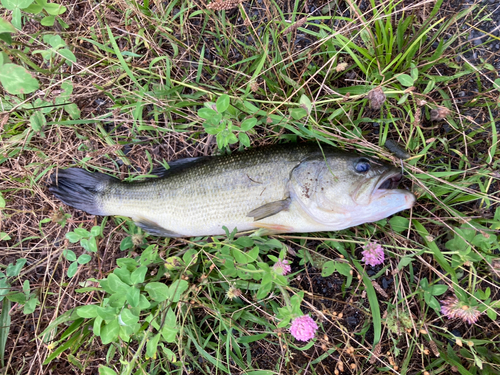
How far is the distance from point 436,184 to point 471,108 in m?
0.78

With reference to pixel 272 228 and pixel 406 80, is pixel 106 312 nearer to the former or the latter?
pixel 272 228

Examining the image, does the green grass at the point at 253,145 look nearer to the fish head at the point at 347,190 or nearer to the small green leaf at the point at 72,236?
the small green leaf at the point at 72,236

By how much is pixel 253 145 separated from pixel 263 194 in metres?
0.55

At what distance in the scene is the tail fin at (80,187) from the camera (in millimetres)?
2938

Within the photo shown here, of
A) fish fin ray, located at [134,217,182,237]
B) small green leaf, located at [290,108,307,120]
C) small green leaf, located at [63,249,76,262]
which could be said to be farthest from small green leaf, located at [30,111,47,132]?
small green leaf, located at [290,108,307,120]

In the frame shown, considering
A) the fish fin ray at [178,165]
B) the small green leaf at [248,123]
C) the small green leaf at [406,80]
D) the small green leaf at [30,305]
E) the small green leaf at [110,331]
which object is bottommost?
the small green leaf at [30,305]

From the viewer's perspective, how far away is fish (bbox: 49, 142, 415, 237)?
2385 mm

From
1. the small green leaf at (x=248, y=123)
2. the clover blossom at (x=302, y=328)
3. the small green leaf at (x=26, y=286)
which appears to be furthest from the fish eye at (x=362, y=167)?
the small green leaf at (x=26, y=286)

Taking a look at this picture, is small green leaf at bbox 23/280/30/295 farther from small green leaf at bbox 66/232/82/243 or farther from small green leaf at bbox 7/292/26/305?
small green leaf at bbox 66/232/82/243

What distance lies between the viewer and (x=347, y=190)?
7.82ft

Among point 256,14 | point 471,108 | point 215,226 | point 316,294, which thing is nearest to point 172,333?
point 215,226

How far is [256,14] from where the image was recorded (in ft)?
9.46

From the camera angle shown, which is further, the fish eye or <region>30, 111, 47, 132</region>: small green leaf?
<region>30, 111, 47, 132</region>: small green leaf

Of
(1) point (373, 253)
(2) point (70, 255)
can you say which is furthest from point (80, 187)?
(1) point (373, 253)
